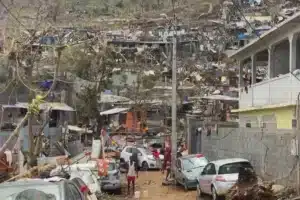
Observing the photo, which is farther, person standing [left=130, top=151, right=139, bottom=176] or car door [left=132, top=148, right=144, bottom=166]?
car door [left=132, top=148, right=144, bottom=166]

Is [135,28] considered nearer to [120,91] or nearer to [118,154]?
[120,91]

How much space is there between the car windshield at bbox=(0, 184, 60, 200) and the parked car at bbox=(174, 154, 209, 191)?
53.7ft

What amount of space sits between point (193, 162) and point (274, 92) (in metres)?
5.21

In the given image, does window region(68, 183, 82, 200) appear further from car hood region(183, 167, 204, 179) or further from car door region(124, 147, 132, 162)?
car door region(124, 147, 132, 162)

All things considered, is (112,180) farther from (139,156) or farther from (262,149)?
(139,156)

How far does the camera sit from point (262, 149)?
20.8 meters

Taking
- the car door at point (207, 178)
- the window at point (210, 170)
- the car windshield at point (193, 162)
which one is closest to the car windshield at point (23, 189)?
the car door at point (207, 178)

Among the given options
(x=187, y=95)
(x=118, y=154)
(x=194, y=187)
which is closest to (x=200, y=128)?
(x=118, y=154)

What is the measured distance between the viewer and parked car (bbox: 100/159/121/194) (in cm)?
2483

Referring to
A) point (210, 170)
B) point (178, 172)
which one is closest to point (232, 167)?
point (210, 170)

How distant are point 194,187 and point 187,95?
25.6 m

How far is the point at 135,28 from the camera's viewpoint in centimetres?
6856

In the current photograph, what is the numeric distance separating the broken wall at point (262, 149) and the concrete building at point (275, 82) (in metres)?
1.35

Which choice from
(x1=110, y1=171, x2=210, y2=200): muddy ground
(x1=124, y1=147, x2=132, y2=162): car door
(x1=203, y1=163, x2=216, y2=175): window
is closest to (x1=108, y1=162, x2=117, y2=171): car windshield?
(x1=110, y1=171, x2=210, y2=200): muddy ground
